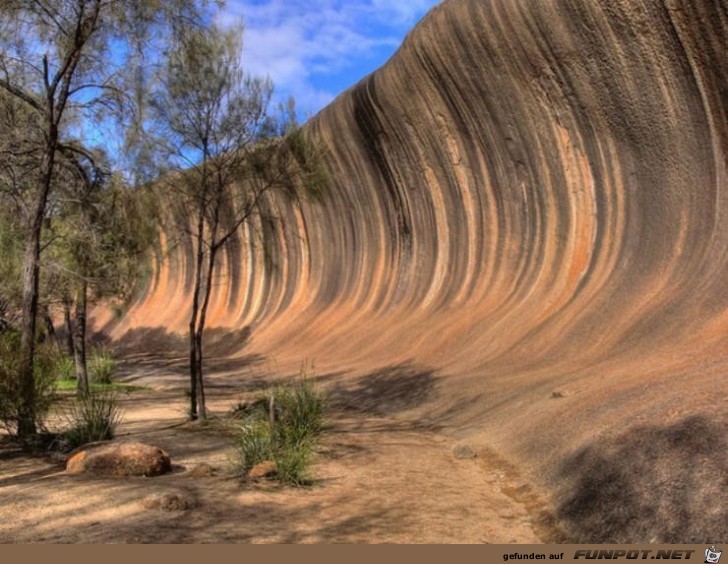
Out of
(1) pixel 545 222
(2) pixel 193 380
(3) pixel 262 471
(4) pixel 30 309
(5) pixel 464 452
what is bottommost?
(5) pixel 464 452

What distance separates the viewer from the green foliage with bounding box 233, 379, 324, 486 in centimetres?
704

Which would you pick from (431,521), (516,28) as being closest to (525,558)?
(431,521)

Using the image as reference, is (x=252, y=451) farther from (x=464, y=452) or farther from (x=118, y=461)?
(x=464, y=452)

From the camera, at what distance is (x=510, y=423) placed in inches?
367

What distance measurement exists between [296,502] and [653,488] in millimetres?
2790

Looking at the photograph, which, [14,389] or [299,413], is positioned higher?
[14,389]

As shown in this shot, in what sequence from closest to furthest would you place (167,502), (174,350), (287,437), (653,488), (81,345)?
1. (653,488)
2. (167,502)
3. (287,437)
4. (81,345)
5. (174,350)

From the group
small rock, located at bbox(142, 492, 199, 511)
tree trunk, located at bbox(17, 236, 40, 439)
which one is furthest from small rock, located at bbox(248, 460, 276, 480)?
tree trunk, located at bbox(17, 236, 40, 439)

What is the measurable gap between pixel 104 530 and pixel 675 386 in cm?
518

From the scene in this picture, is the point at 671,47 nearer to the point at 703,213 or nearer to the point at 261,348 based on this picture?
the point at 703,213

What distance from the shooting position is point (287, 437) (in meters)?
7.80

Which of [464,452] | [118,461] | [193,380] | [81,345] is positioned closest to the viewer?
[118,461]

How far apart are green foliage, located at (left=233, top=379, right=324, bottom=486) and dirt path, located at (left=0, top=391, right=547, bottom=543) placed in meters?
0.20

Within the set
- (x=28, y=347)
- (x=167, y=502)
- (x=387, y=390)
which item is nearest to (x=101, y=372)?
(x=387, y=390)
